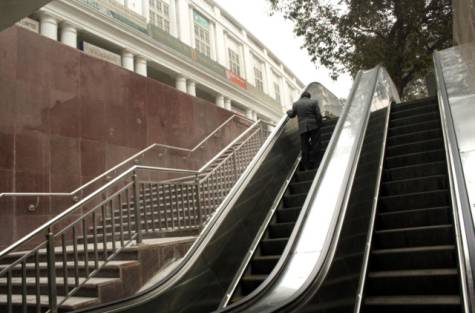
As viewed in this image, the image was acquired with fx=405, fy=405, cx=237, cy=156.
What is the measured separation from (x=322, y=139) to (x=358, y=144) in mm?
3010

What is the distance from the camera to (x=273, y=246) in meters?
4.76

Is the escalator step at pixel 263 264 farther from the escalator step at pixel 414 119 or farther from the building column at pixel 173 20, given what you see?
the building column at pixel 173 20

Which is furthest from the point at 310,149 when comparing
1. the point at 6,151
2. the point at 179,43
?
the point at 179,43

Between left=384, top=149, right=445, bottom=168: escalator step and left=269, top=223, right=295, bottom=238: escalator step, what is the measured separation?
171 cm

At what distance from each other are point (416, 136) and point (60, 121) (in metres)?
5.93

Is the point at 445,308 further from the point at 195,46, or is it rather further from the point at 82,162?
the point at 195,46

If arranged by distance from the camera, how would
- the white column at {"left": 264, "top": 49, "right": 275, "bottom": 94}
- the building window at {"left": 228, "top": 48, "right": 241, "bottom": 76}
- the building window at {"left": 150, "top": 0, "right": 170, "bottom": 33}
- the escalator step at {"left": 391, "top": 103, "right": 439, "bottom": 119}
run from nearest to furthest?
the escalator step at {"left": 391, "top": 103, "right": 439, "bottom": 119}
the building window at {"left": 150, "top": 0, "right": 170, "bottom": 33}
the building window at {"left": 228, "top": 48, "right": 241, "bottom": 76}
the white column at {"left": 264, "top": 49, "right": 275, "bottom": 94}

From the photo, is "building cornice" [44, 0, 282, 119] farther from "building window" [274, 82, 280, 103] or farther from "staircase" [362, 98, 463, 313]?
"staircase" [362, 98, 463, 313]

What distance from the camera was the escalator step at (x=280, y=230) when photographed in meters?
4.97

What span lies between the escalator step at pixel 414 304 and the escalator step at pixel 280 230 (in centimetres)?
162

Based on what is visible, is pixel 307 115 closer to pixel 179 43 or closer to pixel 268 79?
pixel 179 43

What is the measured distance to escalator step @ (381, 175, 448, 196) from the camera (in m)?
4.64

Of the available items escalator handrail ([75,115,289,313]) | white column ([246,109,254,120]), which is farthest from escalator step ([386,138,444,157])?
white column ([246,109,254,120])

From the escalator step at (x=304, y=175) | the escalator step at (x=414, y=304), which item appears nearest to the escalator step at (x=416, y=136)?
the escalator step at (x=304, y=175)
